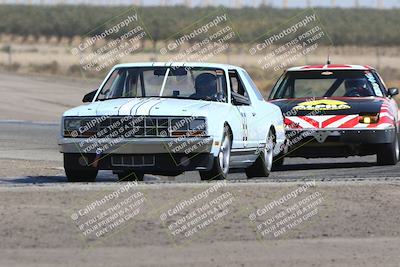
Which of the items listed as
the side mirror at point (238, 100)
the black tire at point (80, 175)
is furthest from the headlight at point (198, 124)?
the side mirror at point (238, 100)

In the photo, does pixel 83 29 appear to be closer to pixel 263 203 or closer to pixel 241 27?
pixel 241 27

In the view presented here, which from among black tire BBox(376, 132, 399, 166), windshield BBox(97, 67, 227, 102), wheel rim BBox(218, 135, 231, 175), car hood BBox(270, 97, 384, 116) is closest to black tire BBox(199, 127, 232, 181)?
wheel rim BBox(218, 135, 231, 175)

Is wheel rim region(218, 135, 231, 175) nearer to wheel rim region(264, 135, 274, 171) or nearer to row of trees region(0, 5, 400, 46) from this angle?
wheel rim region(264, 135, 274, 171)

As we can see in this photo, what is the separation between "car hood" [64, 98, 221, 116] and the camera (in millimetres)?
13266

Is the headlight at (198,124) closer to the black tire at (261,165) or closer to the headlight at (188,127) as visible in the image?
the headlight at (188,127)

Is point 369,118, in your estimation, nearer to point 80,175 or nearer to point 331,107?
point 331,107

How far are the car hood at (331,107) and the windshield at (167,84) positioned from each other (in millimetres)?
2625

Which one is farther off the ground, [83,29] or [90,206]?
[90,206]

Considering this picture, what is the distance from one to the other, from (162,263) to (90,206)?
6.81 feet

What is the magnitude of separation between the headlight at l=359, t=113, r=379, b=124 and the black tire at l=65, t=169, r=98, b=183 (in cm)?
463

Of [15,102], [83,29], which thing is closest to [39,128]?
[15,102]

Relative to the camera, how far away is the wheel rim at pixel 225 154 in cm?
1372

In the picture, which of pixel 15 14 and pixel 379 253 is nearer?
pixel 379 253

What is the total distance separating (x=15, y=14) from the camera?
107 meters
